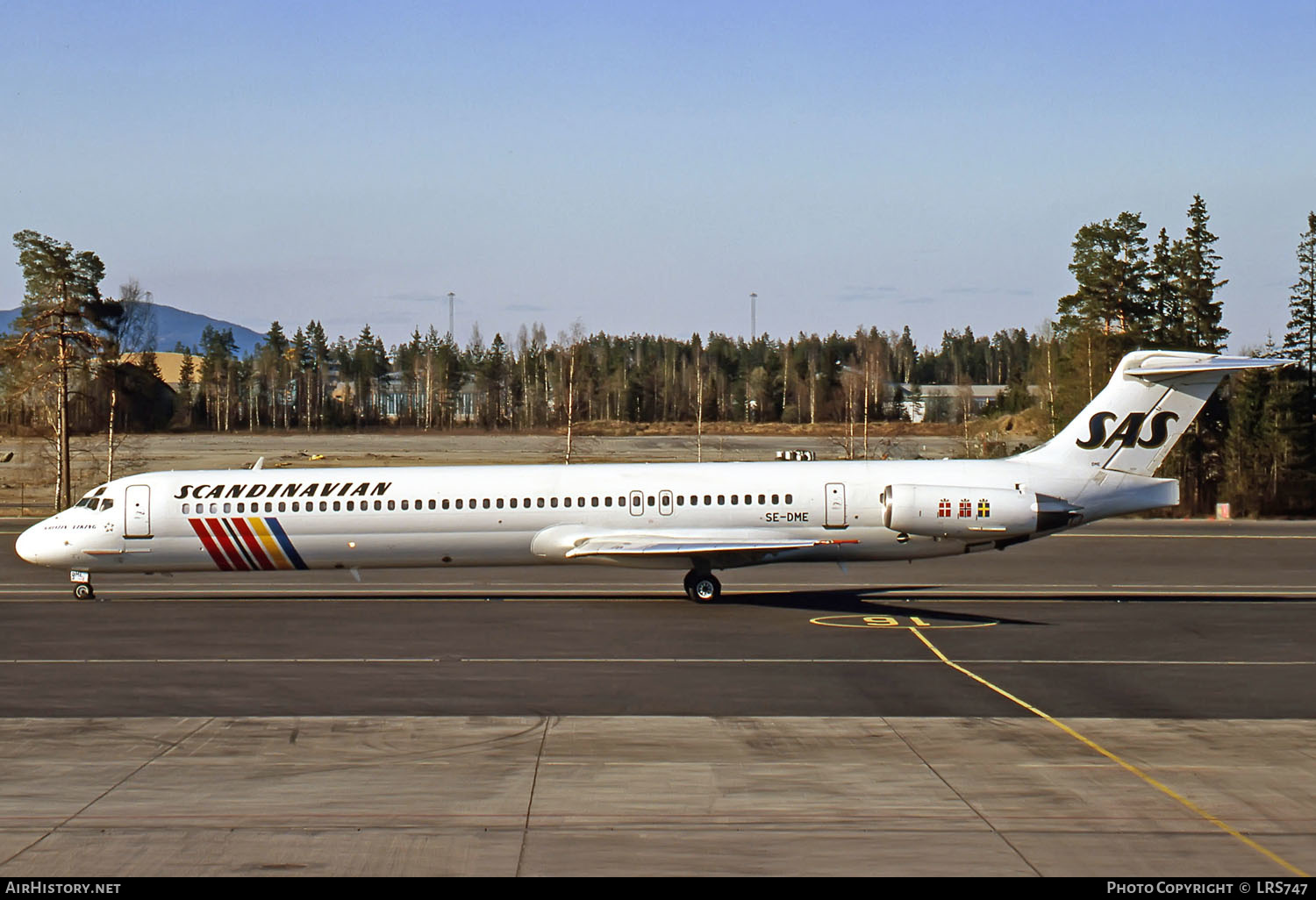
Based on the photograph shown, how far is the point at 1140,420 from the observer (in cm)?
3078

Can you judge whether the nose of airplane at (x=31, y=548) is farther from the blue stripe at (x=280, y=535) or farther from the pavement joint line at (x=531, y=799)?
the pavement joint line at (x=531, y=799)

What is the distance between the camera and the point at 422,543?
30.9 m

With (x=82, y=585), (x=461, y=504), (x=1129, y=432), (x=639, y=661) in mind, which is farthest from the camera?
(x=82, y=585)

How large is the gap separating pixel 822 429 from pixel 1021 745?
115m

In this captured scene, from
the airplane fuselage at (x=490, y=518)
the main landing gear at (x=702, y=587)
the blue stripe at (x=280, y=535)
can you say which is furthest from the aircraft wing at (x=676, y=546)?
the blue stripe at (x=280, y=535)

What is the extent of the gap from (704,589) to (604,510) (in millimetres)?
3068

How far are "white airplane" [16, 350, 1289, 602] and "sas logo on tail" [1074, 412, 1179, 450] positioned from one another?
0.03m

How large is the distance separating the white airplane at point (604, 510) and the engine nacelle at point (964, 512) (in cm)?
62

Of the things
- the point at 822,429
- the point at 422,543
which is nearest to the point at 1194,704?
the point at 422,543

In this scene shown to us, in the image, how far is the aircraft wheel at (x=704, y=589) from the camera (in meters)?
30.5

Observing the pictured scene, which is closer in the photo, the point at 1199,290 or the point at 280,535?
the point at 280,535

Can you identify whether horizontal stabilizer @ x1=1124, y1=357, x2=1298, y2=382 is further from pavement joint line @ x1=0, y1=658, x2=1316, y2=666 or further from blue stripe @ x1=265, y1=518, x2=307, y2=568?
blue stripe @ x1=265, y1=518, x2=307, y2=568

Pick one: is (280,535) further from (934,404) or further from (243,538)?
(934,404)

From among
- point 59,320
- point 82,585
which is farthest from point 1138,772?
point 59,320
